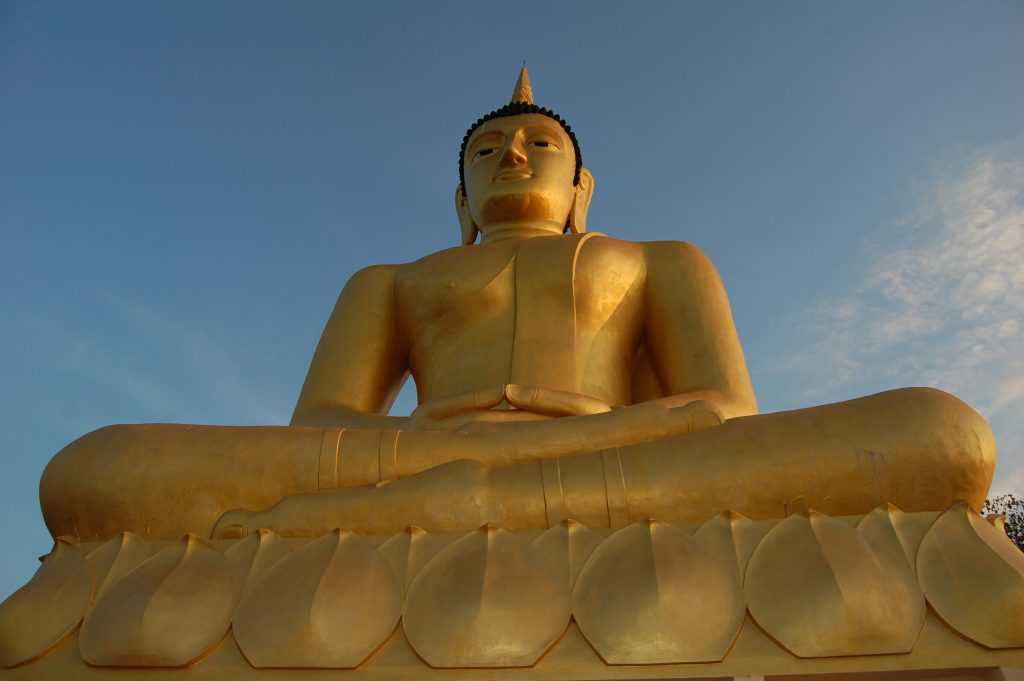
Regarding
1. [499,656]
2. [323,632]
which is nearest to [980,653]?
[499,656]

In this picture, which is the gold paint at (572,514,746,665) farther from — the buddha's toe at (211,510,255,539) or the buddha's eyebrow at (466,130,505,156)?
the buddha's eyebrow at (466,130,505,156)

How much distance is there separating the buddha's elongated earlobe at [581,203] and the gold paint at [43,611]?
3928mm

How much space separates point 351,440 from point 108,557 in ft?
2.96

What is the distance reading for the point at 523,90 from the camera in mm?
7047

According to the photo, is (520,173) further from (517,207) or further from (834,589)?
(834,589)

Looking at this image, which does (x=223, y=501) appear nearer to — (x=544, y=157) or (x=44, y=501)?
(x=44, y=501)

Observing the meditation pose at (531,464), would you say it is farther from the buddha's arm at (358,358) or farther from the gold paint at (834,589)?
the gold paint at (834,589)

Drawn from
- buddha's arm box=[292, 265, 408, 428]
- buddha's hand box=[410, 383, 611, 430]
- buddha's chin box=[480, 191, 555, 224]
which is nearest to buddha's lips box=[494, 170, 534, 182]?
buddha's chin box=[480, 191, 555, 224]

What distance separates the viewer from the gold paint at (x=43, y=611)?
254cm

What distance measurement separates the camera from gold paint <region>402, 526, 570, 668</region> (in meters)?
2.34

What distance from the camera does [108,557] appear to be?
8.95 feet

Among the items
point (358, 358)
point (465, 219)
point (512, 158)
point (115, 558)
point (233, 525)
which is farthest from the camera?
point (465, 219)

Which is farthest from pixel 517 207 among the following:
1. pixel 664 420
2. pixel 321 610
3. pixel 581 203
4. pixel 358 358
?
pixel 321 610

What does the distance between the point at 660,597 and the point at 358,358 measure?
2.85m
